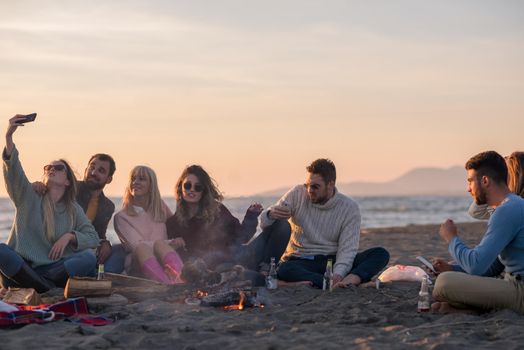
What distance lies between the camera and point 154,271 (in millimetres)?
8617

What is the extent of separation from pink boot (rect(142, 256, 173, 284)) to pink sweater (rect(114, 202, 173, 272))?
13.5 inches

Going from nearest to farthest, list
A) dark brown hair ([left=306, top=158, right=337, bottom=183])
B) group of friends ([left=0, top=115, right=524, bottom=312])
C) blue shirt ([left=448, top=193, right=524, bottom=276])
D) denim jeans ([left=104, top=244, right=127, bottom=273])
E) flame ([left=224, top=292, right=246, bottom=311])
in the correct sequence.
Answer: blue shirt ([left=448, top=193, right=524, bottom=276]), flame ([left=224, top=292, right=246, bottom=311]), group of friends ([left=0, top=115, right=524, bottom=312]), dark brown hair ([left=306, top=158, right=337, bottom=183]), denim jeans ([left=104, top=244, right=127, bottom=273])

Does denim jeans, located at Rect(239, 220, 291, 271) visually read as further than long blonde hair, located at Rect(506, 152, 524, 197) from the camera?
Yes

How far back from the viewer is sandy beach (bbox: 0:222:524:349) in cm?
561

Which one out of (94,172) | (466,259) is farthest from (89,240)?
(466,259)

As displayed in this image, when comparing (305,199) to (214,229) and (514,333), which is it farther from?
(514,333)

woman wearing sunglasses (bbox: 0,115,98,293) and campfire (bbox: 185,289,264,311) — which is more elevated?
woman wearing sunglasses (bbox: 0,115,98,293)

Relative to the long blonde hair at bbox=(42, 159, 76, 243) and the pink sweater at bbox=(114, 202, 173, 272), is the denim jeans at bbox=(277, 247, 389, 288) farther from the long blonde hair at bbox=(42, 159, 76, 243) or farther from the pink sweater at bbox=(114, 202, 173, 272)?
the long blonde hair at bbox=(42, 159, 76, 243)

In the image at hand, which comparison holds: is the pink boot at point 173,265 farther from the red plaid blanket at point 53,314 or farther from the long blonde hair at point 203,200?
the red plaid blanket at point 53,314

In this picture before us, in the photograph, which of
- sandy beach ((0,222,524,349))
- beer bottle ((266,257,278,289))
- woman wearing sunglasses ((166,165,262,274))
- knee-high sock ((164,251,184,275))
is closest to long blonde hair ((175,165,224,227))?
woman wearing sunglasses ((166,165,262,274))

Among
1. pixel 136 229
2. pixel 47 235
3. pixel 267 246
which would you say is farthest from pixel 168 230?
pixel 47 235

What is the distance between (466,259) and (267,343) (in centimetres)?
176

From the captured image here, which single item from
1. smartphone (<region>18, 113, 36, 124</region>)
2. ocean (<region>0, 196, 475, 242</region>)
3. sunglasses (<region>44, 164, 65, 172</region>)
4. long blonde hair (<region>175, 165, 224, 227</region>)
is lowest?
ocean (<region>0, 196, 475, 242</region>)

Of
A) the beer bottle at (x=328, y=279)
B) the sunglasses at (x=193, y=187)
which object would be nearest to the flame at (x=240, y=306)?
the beer bottle at (x=328, y=279)
